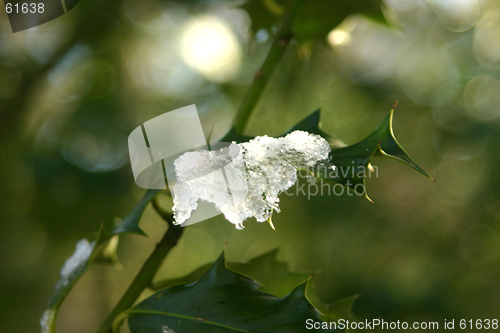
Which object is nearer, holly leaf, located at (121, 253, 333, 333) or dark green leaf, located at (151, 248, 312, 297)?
holly leaf, located at (121, 253, 333, 333)

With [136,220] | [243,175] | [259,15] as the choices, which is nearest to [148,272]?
[136,220]

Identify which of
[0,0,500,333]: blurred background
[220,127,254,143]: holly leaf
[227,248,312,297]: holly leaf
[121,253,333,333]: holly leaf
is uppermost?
[220,127,254,143]: holly leaf

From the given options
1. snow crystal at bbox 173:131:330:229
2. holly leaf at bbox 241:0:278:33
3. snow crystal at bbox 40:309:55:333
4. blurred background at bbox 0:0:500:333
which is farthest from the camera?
blurred background at bbox 0:0:500:333

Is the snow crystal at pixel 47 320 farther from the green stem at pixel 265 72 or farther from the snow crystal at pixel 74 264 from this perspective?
the green stem at pixel 265 72

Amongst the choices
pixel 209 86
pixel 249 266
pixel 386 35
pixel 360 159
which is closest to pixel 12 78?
pixel 209 86

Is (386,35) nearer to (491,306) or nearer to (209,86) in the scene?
(209,86)

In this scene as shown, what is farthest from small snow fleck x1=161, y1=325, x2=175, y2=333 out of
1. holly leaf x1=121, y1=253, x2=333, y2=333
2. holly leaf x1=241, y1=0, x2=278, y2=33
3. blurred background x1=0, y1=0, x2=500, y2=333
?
blurred background x1=0, y1=0, x2=500, y2=333

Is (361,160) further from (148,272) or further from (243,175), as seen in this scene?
(148,272)

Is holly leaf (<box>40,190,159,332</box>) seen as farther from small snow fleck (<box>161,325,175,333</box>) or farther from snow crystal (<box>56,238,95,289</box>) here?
small snow fleck (<box>161,325,175,333</box>)

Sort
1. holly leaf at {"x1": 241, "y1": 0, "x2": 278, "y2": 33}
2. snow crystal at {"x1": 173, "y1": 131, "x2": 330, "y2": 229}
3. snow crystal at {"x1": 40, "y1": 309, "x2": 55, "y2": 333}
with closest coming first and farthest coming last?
snow crystal at {"x1": 173, "y1": 131, "x2": 330, "y2": 229}, snow crystal at {"x1": 40, "y1": 309, "x2": 55, "y2": 333}, holly leaf at {"x1": 241, "y1": 0, "x2": 278, "y2": 33}
